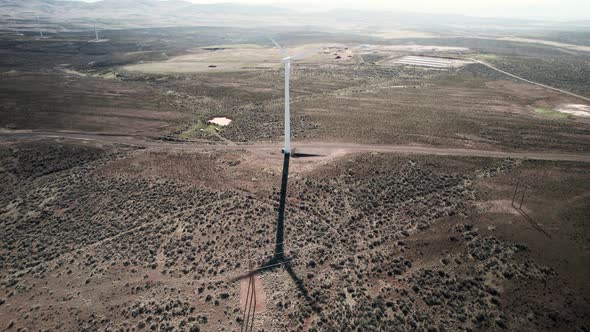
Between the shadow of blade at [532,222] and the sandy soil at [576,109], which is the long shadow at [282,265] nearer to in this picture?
the shadow of blade at [532,222]

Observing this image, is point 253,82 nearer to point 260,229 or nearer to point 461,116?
point 461,116

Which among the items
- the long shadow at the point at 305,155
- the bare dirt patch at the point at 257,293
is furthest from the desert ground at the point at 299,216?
the long shadow at the point at 305,155

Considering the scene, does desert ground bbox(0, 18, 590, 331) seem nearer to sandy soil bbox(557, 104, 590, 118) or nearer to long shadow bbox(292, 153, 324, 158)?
long shadow bbox(292, 153, 324, 158)

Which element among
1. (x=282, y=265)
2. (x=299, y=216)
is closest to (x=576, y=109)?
(x=299, y=216)

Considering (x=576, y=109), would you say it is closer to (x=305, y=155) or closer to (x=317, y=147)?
(x=317, y=147)

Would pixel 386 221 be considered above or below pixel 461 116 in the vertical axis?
below

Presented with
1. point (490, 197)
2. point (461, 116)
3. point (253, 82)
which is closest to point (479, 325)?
point (490, 197)
